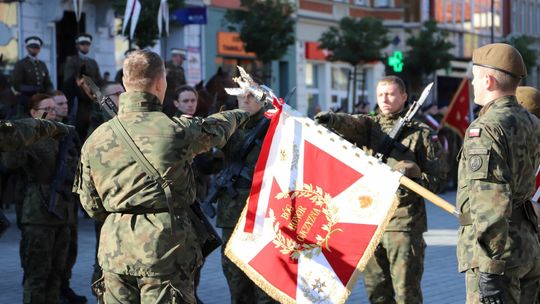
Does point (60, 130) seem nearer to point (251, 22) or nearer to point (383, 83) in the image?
point (383, 83)

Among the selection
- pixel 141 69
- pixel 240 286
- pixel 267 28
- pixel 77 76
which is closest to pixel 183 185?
pixel 141 69

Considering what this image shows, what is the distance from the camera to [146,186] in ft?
17.0

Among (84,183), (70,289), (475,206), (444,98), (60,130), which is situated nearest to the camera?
(475,206)

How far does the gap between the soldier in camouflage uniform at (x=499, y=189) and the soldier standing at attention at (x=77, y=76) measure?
8.69 m

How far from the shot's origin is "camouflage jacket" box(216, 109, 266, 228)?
759 centimetres

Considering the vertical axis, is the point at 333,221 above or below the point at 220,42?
below

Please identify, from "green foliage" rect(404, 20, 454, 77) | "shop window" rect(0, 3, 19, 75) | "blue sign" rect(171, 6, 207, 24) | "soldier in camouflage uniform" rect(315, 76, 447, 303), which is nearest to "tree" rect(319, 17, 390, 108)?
"green foliage" rect(404, 20, 454, 77)

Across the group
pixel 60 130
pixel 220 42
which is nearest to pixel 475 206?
pixel 60 130

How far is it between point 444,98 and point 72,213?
37.3m

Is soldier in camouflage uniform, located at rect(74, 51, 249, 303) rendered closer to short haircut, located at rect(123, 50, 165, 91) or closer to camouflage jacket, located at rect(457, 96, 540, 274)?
short haircut, located at rect(123, 50, 165, 91)

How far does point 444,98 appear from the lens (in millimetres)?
44469

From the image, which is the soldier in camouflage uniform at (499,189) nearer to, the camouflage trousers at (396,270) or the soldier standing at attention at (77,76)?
the camouflage trousers at (396,270)

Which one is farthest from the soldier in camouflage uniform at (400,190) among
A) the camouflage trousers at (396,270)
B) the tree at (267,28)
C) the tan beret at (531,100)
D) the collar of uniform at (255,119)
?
the tree at (267,28)

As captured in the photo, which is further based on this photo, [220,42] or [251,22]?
[220,42]
